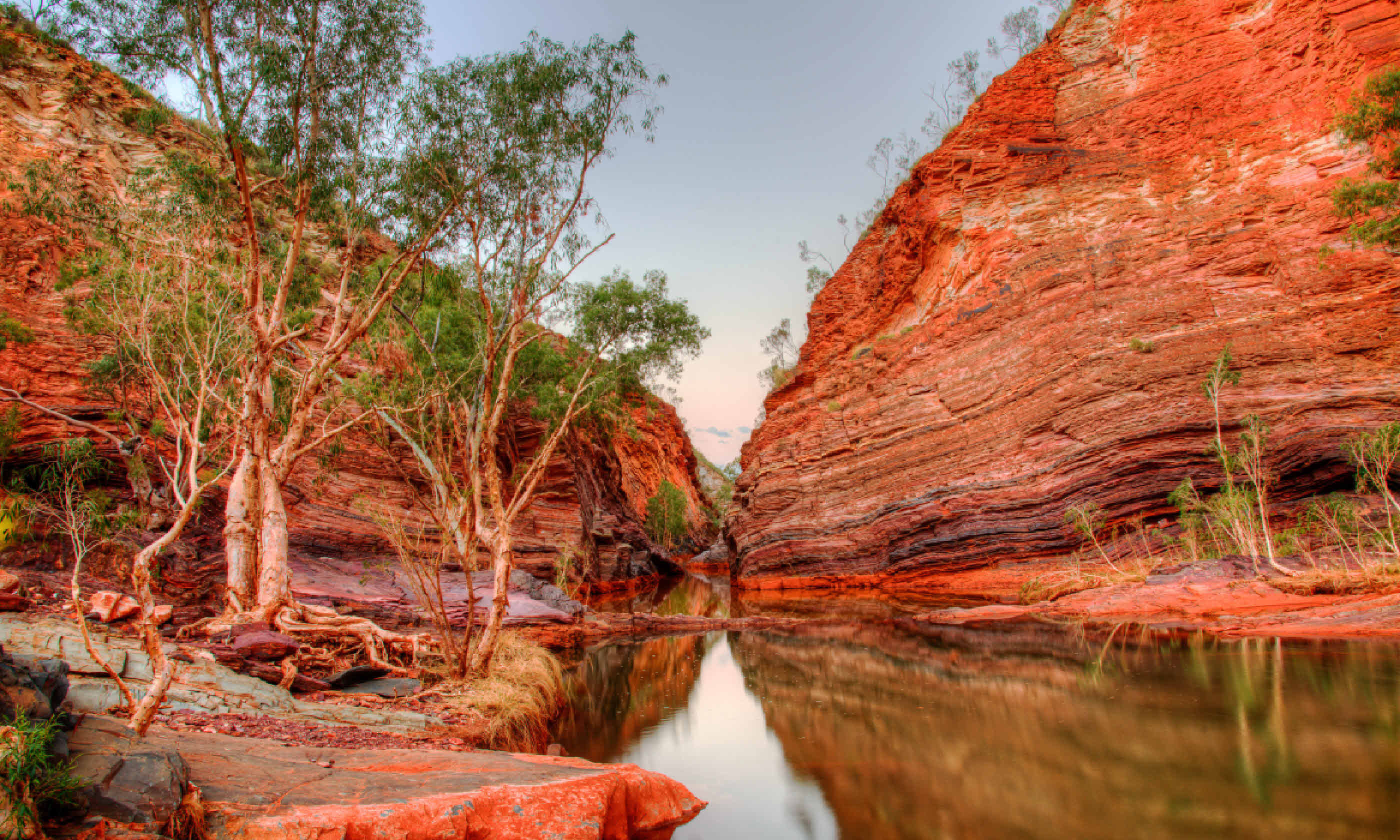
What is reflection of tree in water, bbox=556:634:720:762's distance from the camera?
7.49 m

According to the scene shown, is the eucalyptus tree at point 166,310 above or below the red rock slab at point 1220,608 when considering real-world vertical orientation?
above

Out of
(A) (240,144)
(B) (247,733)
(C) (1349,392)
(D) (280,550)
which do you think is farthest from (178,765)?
(C) (1349,392)

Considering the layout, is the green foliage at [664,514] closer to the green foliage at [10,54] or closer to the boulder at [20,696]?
the green foliage at [10,54]

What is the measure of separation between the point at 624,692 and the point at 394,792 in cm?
671

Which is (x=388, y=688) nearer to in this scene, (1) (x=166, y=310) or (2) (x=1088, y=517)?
(1) (x=166, y=310)

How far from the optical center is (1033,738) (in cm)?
627

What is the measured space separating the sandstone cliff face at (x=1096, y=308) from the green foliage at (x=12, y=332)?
76.0 ft

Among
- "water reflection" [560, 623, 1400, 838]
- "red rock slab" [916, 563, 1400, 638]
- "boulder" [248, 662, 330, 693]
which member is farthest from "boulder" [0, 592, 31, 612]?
"red rock slab" [916, 563, 1400, 638]

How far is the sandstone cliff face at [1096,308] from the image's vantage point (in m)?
16.4

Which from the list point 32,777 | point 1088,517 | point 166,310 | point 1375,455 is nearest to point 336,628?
point 32,777

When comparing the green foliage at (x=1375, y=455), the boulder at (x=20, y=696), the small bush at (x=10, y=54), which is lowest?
the boulder at (x=20, y=696)

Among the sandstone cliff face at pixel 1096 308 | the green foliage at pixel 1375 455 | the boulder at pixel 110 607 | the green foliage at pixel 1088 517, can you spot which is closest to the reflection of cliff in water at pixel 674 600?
the sandstone cliff face at pixel 1096 308

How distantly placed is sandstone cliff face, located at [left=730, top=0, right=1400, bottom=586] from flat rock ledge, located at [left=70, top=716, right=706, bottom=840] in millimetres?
17133

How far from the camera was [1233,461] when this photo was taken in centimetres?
1473
